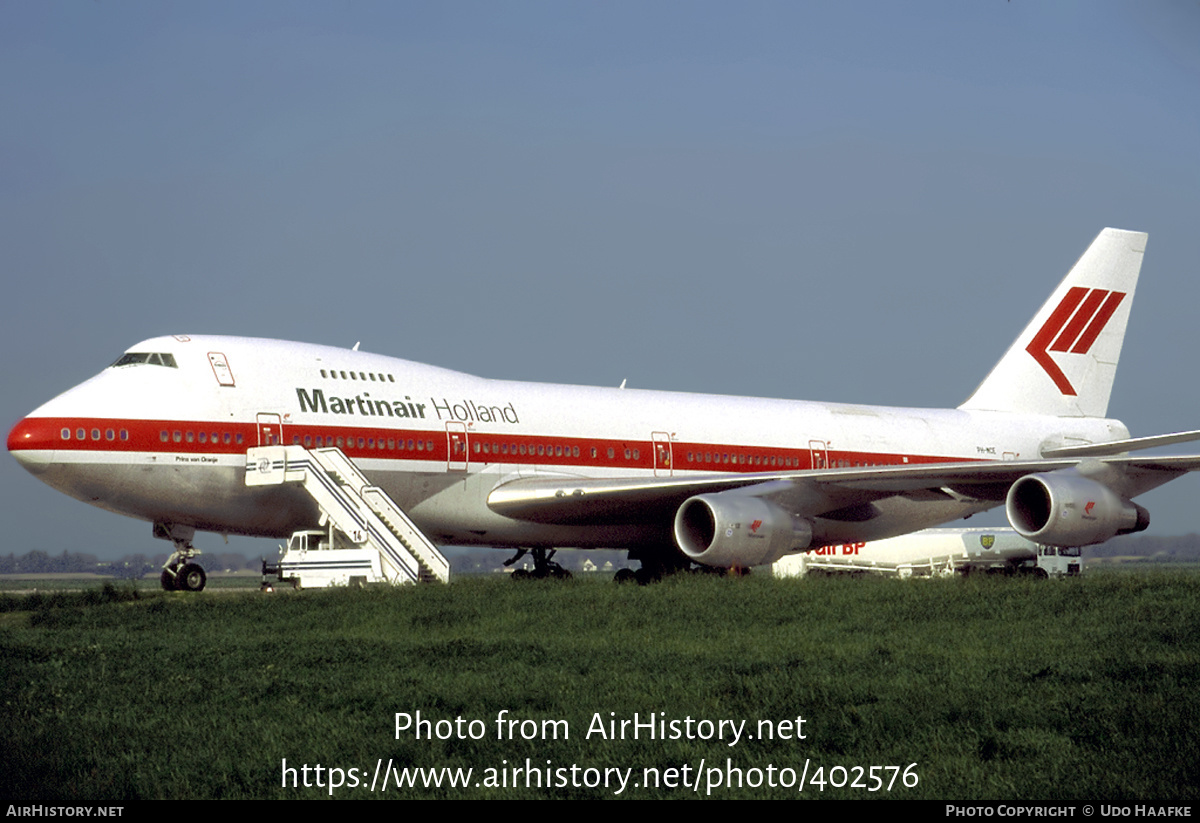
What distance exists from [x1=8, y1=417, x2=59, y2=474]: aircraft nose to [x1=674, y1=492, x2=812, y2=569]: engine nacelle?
10.5 meters

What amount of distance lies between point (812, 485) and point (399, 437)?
298 inches

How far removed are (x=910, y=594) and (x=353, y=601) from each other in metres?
7.72

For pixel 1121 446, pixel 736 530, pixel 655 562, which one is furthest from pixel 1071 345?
pixel 736 530

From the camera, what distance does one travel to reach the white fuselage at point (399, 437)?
21734 mm

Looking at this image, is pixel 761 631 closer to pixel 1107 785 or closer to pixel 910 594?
pixel 910 594

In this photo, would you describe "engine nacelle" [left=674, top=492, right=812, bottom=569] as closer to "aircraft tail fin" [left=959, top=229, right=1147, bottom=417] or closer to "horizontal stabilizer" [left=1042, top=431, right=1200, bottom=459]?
"horizontal stabilizer" [left=1042, top=431, right=1200, bottom=459]

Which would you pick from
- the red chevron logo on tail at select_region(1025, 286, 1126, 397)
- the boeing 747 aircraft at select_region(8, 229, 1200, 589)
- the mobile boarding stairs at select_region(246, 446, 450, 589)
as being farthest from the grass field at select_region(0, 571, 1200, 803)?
the red chevron logo on tail at select_region(1025, 286, 1126, 397)

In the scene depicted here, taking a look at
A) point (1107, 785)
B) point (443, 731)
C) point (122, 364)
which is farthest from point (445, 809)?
point (122, 364)

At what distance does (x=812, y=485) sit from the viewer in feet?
79.3

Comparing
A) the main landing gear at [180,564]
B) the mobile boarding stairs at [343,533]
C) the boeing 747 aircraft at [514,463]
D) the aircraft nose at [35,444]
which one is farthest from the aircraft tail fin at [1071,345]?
the aircraft nose at [35,444]

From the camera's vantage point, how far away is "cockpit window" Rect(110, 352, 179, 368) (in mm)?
22469

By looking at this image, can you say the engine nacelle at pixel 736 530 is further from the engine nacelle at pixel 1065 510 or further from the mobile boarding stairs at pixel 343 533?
the mobile boarding stairs at pixel 343 533

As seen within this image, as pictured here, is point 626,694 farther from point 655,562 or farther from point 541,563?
point 655,562

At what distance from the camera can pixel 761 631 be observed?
15.8 meters
